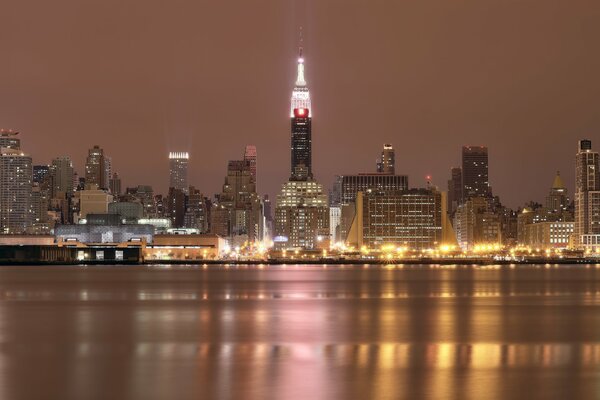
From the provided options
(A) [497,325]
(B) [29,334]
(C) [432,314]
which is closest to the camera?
(B) [29,334]

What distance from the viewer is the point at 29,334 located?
154 ft

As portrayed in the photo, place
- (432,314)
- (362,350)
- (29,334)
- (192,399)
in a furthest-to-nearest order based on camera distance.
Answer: (432,314) < (29,334) < (362,350) < (192,399)

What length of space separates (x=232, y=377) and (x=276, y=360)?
470cm

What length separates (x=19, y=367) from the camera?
34.3 metres

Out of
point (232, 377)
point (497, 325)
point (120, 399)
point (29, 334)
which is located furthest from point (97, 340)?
point (497, 325)

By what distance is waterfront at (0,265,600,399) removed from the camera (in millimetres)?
29469

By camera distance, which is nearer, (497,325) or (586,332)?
(586,332)

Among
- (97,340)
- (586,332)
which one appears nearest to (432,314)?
(586,332)

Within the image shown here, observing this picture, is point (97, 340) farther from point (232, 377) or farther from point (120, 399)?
point (120, 399)

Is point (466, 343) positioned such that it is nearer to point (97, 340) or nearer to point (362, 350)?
point (362, 350)

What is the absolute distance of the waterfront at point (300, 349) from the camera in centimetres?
2947

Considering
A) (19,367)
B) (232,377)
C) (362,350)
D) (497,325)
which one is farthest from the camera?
(497,325)

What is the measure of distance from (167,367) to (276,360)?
412 centimetres

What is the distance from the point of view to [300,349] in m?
40.2
